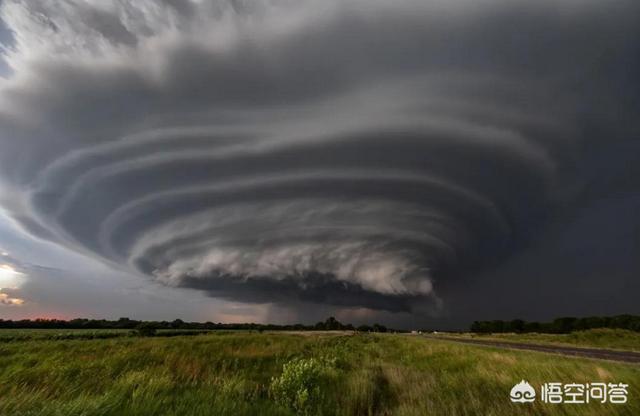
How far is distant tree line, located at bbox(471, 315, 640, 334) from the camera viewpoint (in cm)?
9269

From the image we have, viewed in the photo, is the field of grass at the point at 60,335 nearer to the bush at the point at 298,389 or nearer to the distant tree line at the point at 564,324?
the bush at the point at 298,389

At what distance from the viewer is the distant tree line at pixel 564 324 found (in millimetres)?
92694

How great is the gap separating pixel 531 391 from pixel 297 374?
7211 millimetres

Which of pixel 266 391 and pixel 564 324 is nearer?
pixel 266 391

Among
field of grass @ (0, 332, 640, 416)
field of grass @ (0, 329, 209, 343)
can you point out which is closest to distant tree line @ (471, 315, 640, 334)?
field of grass @ (0, 332, 640, 416)

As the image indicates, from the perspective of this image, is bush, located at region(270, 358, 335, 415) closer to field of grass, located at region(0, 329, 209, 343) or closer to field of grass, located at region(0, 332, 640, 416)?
field of grass, located at region(0, 332, 640, 416)

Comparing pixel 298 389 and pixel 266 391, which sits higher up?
pixel 298 389

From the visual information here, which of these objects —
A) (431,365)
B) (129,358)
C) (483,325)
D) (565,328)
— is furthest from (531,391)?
(483,325)

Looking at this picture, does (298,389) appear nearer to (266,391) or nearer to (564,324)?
(266,391)

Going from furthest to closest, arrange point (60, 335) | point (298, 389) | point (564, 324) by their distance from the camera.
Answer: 1. point (564, 324)
2. point (60, 335)
3. point (298, 389)

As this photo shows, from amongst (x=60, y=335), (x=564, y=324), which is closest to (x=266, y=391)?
(x=60, y=335)

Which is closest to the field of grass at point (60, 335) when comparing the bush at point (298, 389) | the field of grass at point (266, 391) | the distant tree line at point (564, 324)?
the field of grass at point (266, 391)

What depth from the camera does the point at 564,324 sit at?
12275 cm

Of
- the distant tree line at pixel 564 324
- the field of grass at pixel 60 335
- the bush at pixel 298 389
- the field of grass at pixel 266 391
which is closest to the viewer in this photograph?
the field of grass at pixel 266 391
